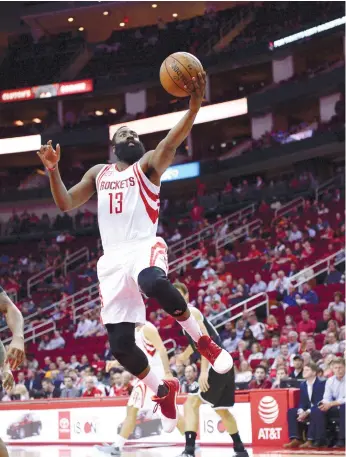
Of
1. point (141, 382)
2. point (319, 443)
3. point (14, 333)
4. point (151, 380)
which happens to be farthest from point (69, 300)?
point (14, 333)

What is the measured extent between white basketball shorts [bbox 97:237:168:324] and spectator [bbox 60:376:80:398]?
11.1 m

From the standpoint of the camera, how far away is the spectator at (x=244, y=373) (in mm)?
15695

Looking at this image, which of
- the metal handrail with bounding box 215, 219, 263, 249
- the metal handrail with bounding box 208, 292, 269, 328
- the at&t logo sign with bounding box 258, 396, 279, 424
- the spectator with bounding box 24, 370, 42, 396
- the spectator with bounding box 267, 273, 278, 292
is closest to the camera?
the at&t logo sign with bounding box 258, 396, 279, 424

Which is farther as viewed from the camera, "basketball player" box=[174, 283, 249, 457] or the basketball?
"basketball player" box=[174, 283, 249, 457]

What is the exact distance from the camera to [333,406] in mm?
12188

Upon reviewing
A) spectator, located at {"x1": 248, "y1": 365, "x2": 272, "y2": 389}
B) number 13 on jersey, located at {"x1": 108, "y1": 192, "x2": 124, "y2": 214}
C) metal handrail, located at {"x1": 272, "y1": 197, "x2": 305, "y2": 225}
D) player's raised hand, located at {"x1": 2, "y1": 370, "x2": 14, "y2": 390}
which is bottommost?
player's raised hand, located at {"x1": 2, "y1": 370, "x2": 14, "y2": 390}

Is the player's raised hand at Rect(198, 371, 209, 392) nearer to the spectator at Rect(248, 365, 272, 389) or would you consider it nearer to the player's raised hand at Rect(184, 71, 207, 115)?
the player's raised hand at Rect(184, 71, 207, 115)

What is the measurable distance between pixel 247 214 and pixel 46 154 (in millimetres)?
23288

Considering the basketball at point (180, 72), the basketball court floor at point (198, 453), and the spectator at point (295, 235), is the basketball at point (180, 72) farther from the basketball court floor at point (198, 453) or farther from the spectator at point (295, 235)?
the spectator at point (295, 235)

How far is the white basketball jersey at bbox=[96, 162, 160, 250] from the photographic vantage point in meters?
7.04

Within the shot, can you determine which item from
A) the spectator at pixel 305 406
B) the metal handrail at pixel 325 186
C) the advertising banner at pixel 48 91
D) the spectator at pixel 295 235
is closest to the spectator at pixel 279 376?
the spectator at pixel 305 406

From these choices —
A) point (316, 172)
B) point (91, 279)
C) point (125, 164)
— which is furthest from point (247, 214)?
point (125, 164)

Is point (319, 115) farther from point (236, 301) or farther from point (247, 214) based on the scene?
point (236, 301)

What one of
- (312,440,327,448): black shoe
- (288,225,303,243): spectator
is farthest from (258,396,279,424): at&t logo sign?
(288,225,303,243): spectator
